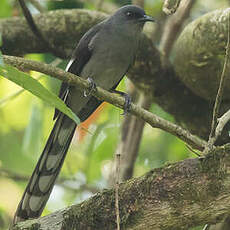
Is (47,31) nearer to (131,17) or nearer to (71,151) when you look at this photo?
(131,17)

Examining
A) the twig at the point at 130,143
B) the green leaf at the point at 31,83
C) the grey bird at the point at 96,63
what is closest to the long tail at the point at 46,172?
the grey bird at the point at 96,63

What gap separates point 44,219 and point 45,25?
7.41ft

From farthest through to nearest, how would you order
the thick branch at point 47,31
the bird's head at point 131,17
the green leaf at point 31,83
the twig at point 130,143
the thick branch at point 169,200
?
the twig at point 130,143 → the bird's head at point 131,17 → the thick branch at point 47,31 → the thick branch at point 169,200 → the green leaf at point 31,83

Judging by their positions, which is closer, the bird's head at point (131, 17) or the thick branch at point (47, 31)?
the thick branch at point (47, 31)

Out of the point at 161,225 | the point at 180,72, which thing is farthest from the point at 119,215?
the point at 180,72

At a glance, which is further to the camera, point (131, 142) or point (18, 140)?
point (18, 140)

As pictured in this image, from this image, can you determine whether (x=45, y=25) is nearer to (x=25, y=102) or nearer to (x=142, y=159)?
(x=25, y=102)

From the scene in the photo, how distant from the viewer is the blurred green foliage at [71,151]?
17.1ft

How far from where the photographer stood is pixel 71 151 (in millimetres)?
6211

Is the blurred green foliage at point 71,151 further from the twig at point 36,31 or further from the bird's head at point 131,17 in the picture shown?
the bird's head at point 131,17

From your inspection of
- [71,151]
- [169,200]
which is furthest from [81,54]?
[169,200]

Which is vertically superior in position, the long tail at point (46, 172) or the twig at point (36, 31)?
the twig at point (36, 31)

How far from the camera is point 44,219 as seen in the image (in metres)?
3.03

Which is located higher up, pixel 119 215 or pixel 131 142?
pixel 131 142
